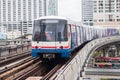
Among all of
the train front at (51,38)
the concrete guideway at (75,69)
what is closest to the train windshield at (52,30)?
the train front at (51,38)

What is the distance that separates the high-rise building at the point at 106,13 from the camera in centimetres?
15638

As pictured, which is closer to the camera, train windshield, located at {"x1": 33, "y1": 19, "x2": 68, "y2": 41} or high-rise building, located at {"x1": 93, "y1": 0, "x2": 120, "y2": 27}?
train windshield, located at {"x1": 33, "y1": 19, "x2": 68, "y2": 41}

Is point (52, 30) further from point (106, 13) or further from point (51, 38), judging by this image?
point (106, 13)

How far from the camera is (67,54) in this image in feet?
69.3

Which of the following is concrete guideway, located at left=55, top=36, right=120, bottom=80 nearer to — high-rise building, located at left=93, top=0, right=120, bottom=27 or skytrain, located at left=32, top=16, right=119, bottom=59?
skytrain, located at left=32, top=16, right=119, bottom=59

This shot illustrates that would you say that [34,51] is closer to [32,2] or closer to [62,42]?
[62,42]

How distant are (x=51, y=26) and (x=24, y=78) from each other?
5551 mm

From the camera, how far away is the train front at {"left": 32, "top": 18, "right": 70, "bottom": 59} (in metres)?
21.0

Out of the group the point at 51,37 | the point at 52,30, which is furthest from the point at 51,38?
the point at 52,30

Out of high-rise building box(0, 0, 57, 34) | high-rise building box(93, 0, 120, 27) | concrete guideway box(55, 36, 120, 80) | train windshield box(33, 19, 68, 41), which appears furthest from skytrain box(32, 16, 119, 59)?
high-rise building box(0, 0, 57, 34)

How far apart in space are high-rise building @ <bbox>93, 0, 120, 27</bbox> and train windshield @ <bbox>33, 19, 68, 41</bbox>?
440 feet

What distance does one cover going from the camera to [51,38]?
2105 cm

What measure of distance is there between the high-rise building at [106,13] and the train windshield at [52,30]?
440ft

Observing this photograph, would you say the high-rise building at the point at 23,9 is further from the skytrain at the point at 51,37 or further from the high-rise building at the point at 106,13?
the skytrain at the point at 51,37
